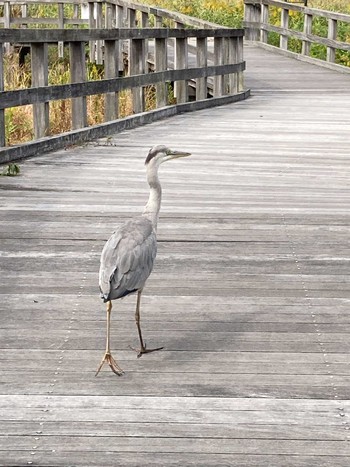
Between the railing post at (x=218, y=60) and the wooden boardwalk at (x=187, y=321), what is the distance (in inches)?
272

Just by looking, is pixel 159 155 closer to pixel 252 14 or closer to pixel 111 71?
pixel 111 71

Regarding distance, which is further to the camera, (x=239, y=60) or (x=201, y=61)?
(x=239, y=60)

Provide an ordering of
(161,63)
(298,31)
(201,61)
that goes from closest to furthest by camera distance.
Answer: (161,63) → (201,61) → (298,31)

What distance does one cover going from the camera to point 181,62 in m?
15.7

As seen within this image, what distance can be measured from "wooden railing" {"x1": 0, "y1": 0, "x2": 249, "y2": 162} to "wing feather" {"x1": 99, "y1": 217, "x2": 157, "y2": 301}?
531 centimetres

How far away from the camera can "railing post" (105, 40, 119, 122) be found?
13.2 metres

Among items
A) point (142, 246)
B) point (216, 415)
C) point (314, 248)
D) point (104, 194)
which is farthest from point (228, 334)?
point (104, 194)

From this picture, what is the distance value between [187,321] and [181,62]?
10.6 m

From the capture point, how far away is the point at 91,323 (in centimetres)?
547

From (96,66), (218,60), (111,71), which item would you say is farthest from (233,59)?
(96,66)

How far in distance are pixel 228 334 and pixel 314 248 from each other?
1.89m

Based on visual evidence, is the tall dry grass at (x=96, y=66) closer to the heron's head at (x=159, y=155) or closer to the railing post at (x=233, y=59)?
the railing post at (x=233, y=59)

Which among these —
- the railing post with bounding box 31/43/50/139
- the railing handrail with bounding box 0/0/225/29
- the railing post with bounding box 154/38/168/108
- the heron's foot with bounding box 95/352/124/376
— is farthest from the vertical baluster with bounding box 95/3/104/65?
the heron's foot with bounding box 95/352/124/376

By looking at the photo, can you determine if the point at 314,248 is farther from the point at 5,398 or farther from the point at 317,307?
the point at 5,398
